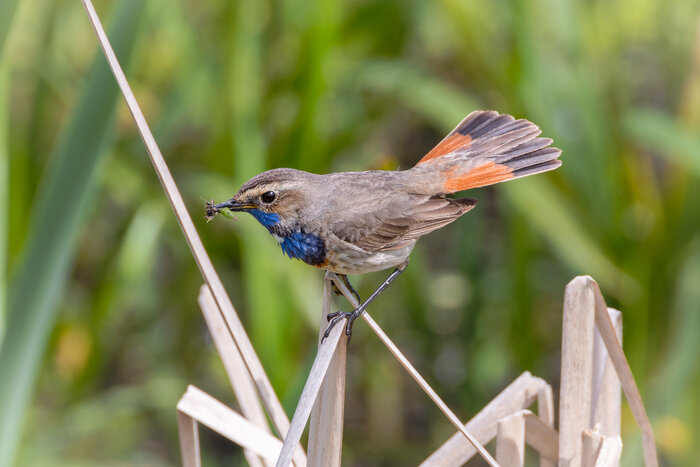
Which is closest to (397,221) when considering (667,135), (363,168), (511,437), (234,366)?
(234,366)

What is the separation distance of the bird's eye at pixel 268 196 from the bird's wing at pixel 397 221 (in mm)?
198

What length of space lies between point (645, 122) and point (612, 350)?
1.89 m

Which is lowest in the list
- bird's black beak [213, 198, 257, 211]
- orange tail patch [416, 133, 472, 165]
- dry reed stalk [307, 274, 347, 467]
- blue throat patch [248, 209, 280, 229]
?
dry reed stalk [307, 274, 347, 467]

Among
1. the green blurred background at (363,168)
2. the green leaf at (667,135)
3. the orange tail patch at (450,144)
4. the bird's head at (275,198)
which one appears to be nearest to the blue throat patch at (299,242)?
the bird's head at (275,198)

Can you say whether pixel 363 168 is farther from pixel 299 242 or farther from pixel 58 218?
pixel 58 218

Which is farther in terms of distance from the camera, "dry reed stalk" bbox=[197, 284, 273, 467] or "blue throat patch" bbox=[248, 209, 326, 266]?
"blue throat patch" bbox=[248, 209, 326, 266]

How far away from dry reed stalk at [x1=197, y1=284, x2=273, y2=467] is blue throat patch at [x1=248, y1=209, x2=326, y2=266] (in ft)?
0.88

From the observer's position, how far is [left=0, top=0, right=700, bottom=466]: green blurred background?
3672 millimetres

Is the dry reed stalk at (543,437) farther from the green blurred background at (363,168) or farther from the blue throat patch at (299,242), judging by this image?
the green blurred background at (363,168)

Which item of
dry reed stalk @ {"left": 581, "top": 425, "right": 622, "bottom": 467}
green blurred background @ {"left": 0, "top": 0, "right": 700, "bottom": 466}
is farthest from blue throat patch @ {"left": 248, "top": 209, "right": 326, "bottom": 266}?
green blurred background @ {"left": 0, "top": 0, "right": 700, "bottom": 466}

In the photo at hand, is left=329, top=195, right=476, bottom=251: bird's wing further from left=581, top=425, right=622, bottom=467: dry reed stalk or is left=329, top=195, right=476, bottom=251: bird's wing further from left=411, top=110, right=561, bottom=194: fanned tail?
left=581, top=425, right=622, bottom=467: dry reed stalk

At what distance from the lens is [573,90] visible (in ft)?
12.5

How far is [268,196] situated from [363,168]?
2.04 m

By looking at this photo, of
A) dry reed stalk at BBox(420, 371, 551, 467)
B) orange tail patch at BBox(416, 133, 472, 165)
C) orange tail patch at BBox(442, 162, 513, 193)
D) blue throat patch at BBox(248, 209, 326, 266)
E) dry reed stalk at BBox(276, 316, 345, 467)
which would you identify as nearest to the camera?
dry reed stalk at BBox(276, 316, 345, 467)
